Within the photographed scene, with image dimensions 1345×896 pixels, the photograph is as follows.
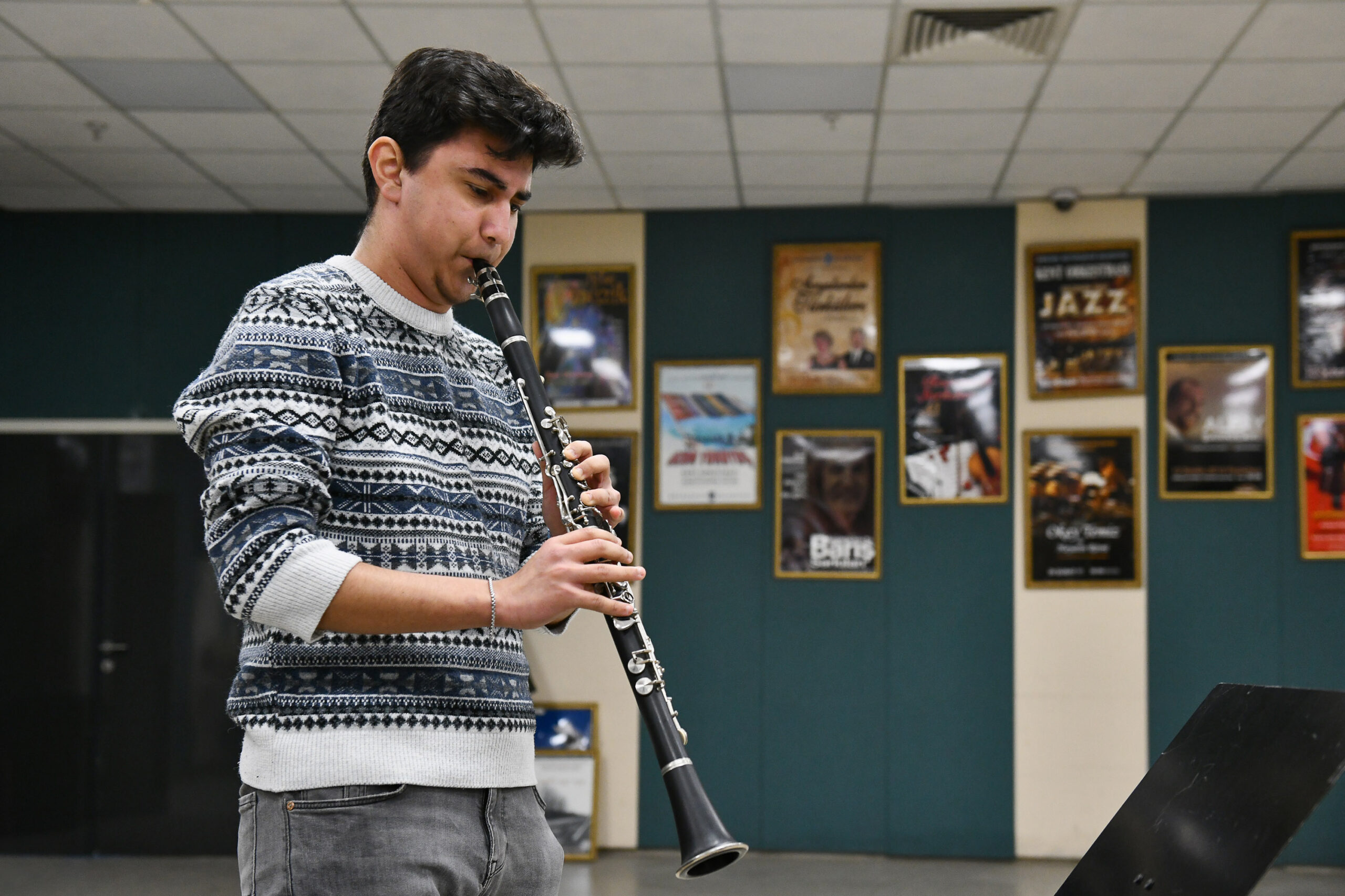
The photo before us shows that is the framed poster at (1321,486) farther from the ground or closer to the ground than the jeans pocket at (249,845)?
farther from the ground

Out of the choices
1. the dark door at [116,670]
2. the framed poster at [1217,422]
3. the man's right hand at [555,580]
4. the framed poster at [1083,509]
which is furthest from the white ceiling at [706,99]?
the man's right hand at [555,580]

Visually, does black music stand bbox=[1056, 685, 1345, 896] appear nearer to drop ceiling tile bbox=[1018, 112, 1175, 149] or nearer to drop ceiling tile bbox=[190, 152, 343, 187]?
drop ceiling tile bbox=[1018, 112, 1175, 149]

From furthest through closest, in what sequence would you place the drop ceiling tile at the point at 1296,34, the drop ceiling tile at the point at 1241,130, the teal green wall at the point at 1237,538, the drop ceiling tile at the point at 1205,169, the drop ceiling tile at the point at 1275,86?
1. the teal green wall at the point at 1237,538
2. the drop ceiling tile at the point at 1205,169
3. the drop ceiling tile at the point at 1241,130
4. the drop ceiling tile at the point at 1275,86
5. the drop ceiling tile at the point at 1296,34

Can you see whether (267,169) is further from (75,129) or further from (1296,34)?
(1296,34)

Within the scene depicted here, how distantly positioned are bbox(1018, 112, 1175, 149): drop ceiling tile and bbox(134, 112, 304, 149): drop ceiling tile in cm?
291

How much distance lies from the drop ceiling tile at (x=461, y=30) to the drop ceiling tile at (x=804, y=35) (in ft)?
2.12

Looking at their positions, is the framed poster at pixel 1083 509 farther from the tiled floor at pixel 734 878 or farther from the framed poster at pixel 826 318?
the tiled floor at pixel 734 878

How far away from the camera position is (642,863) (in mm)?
5102

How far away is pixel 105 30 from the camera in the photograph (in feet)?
12.3

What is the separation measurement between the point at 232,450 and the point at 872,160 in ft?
13.8

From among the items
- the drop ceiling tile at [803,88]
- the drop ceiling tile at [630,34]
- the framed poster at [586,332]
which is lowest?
the framed poster at [586,332]

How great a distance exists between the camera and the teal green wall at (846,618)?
522cm

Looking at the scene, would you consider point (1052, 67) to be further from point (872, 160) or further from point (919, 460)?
point (919, 460)

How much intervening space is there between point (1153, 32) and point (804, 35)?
1095mm
